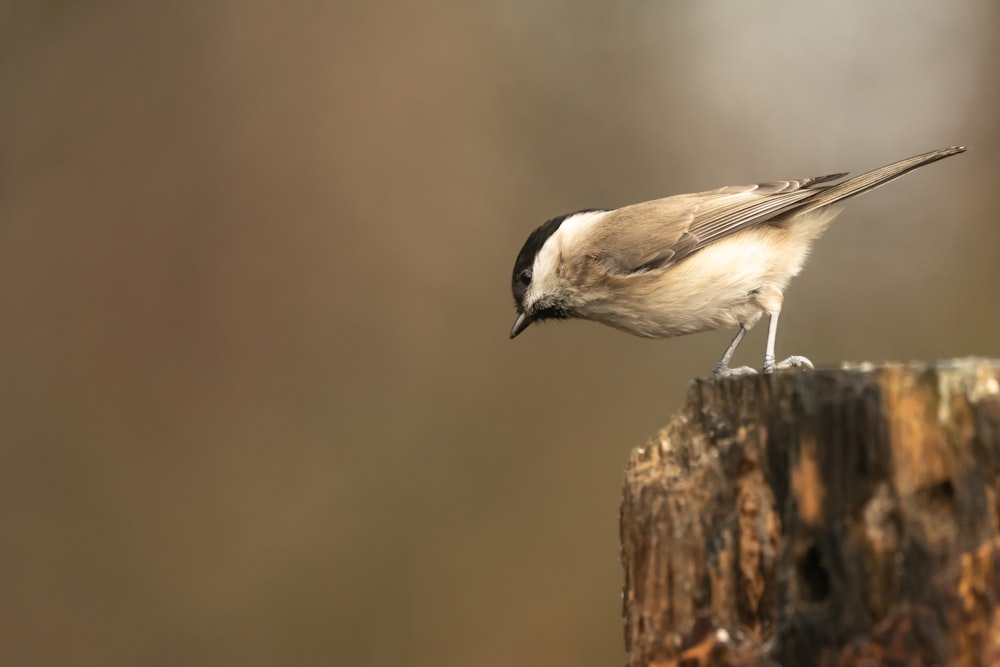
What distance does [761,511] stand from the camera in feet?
6.13

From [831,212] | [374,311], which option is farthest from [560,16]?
[831,212]

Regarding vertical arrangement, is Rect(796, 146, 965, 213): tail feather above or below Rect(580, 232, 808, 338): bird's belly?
above

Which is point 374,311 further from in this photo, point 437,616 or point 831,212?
point 831,212

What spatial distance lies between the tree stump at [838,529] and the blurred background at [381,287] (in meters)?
3.96

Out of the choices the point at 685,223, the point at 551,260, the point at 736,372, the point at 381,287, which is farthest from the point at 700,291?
the point at 381,287

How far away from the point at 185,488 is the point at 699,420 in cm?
460

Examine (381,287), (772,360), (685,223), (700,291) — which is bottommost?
(772,360)

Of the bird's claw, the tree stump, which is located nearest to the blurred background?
the bird's claw

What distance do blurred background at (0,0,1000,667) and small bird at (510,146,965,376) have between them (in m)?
1.85

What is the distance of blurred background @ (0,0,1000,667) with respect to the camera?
5.74 m

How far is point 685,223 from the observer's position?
13.3 ft

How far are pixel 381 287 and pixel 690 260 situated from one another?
2822mm

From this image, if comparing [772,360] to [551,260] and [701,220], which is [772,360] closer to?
[701,220]

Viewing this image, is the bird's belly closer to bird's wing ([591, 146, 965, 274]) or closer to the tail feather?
bird's wing ([591, 146, 965, 274])
